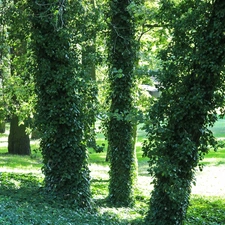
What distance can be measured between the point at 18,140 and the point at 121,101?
35.1ft

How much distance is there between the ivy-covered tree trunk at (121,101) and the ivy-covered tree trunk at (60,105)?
166 cm

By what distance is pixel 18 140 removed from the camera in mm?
21797

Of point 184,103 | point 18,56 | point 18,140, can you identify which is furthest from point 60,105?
point 18,140

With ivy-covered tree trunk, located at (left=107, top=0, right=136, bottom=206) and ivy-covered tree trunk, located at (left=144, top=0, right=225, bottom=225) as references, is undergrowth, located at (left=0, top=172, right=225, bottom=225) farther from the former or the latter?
ivy-covered tree trunk, located at (left=144, top=0, right=225, bottom=225)

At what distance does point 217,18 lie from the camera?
29.8ft

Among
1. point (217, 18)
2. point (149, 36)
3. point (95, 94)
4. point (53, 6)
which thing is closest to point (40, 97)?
point (95, 94)

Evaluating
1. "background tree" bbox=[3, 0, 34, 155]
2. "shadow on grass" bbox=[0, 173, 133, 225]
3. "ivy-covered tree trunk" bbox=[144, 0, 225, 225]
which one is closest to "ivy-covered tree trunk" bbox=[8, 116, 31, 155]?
"background tree" bbox=[3, 0, 34, 155]

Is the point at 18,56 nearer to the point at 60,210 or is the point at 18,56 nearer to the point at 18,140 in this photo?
the point at 60,210

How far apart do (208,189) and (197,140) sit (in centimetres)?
981

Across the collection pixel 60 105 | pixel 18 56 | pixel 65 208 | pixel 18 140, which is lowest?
pixel 65 208

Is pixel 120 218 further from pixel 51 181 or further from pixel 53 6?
pixel 53 6

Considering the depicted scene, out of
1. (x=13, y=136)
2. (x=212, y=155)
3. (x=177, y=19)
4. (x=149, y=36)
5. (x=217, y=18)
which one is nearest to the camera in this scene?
(x=217, y=18)

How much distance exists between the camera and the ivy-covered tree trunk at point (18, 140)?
849 inches

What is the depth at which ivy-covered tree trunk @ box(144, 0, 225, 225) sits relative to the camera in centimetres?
921
